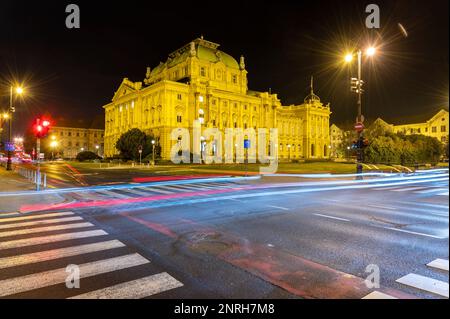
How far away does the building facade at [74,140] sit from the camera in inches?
4651

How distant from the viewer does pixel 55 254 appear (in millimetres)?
6555

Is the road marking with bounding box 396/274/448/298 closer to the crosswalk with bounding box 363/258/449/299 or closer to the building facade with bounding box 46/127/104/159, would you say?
the crosswalk with bounding box 363/258/449/299

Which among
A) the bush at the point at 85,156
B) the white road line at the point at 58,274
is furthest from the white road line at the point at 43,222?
the bush at the point at 85,156

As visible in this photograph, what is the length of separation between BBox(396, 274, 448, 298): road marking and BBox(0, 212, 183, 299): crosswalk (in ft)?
12.5

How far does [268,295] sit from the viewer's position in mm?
4539

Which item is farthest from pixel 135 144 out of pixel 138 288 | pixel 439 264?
pixel 439 264

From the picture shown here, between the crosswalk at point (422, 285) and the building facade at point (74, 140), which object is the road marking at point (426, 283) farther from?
the building facade at point (74, 140)

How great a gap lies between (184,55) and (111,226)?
3184 inches

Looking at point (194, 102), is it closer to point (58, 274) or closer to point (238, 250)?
point (238, 250)

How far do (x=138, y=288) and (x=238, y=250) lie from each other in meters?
2.65

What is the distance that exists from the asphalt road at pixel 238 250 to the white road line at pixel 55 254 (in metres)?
0.04
